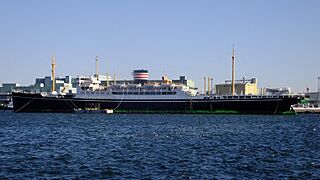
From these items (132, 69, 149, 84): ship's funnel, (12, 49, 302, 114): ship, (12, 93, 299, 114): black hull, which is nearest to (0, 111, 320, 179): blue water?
Answer: (12, 93, 299, 114): black hull

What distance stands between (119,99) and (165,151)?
7167cm

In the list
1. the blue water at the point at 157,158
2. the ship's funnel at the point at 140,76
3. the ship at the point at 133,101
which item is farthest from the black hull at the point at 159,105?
the blue water at the point at 157,158

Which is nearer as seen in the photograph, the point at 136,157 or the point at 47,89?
the point at 136,157

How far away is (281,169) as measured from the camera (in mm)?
22672

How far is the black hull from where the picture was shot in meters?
90.5

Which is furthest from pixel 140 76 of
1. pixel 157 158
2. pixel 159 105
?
pixel 157 158

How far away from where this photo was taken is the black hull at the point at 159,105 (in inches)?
3563

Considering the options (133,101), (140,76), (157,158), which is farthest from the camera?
(140,76)

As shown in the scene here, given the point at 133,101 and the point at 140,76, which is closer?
the point at 133,101

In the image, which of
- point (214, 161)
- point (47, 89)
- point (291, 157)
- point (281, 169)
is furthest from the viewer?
point (47, 89)

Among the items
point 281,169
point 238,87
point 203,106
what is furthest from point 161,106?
point 281,169

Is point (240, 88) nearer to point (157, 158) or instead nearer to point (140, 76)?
point (140, 76)

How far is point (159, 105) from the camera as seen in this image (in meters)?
97.0

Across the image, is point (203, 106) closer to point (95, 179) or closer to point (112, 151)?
point (112, 151)
